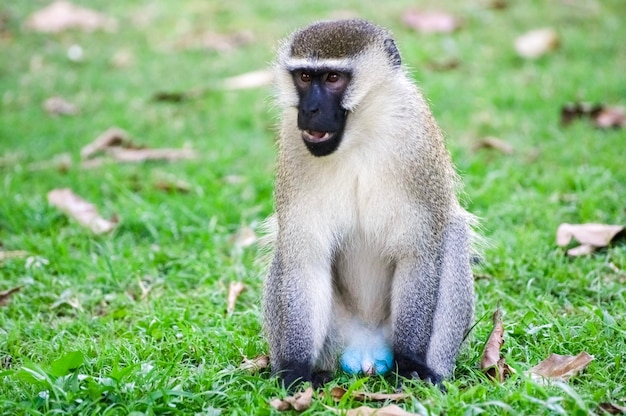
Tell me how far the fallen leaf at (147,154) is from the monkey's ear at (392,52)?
421cm

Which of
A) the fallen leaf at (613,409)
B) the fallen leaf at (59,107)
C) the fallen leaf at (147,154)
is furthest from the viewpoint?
the fallen leaf at (59,107)

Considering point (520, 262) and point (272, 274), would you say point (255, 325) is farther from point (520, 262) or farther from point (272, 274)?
point (520, 262)

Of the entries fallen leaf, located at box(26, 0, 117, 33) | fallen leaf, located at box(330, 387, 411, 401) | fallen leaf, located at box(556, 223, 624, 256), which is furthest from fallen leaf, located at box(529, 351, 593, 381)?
fallen leaf, located at box(26, 0, 117, 33)

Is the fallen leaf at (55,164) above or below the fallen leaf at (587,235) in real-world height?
below

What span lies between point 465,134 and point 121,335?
479cm

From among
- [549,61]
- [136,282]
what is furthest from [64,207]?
[549,61]

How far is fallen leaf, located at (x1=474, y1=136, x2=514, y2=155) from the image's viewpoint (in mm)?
8440

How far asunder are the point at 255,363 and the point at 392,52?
6.32 ft

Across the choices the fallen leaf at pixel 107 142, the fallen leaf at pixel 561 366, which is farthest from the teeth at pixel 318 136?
the fallen leaf at pixel 107 142

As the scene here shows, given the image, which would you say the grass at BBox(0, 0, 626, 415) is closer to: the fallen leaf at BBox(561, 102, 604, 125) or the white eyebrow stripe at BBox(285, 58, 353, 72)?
the fallen leaf at BBox(561, 102, 604, 125)

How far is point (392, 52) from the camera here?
4.99m

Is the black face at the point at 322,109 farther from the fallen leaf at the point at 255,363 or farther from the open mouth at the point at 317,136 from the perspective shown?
the fallen leaf at the point at 255,363

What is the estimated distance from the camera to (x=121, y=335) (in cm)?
542

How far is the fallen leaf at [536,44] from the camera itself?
11156 mm
